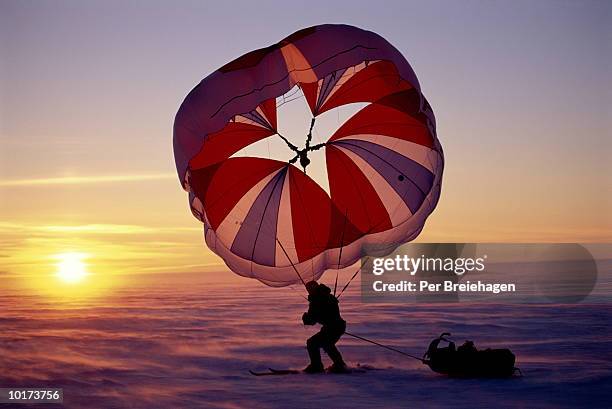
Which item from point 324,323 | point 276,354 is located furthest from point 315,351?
point 276,354

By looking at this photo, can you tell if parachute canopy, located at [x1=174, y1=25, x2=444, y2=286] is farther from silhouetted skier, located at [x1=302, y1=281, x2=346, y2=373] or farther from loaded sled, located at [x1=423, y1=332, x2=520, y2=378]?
loaded sled, located at [x1=423, y1=332, x2=520, y2=378]

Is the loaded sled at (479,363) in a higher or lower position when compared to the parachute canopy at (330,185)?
lower

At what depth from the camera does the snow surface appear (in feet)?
29.9

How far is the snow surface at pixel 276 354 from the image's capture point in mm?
9125

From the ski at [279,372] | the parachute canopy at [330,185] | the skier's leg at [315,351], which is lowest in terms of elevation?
the ski at [279,372]

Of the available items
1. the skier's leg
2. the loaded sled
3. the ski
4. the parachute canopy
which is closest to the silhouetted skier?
the skier's leg

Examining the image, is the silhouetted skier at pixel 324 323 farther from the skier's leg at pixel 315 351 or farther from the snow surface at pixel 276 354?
the snow surface at pixel 276 354

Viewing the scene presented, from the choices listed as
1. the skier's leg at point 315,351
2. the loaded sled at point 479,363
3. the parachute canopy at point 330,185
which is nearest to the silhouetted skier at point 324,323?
the skier's leg at point 315,351

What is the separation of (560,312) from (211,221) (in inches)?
455

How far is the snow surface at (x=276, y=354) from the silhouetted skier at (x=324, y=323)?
436mm

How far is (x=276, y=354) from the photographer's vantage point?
12.9m

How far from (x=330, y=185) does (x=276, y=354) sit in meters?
2.79

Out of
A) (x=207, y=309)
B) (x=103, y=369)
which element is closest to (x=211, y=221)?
(x=103, y=369)

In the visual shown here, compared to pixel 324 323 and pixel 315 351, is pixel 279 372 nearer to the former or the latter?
pixel 315 351
